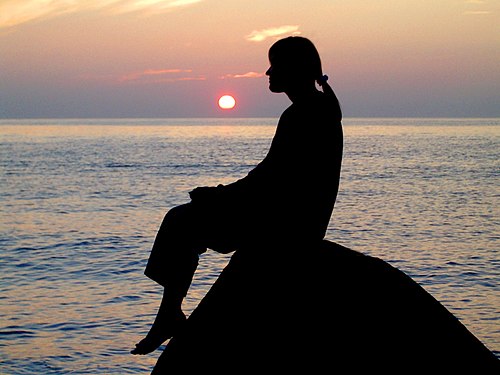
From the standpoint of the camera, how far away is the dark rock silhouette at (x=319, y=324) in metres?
4.33

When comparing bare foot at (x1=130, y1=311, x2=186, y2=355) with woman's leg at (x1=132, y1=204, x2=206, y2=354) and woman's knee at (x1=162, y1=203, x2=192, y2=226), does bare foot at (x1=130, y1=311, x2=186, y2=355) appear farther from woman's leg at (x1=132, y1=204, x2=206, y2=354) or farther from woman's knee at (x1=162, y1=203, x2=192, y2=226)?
woman's knee at (x1=162, y1=203, x2=192, y2=226)

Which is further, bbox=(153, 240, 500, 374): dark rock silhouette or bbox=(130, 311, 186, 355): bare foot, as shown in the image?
Answer: bbox=(130, 311, 186, 355): bare foot

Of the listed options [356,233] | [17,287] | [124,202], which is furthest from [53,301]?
[124,202]

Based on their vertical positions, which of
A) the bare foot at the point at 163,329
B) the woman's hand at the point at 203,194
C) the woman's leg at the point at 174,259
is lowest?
the bare foot at the point at 163,329

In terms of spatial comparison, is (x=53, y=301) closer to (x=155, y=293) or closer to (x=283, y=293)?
(x=155, y=293)

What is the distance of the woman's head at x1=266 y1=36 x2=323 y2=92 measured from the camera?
450 centimetres

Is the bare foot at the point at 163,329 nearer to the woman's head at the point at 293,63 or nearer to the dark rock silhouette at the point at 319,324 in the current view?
the dark rock silhouette at the point at 319,324

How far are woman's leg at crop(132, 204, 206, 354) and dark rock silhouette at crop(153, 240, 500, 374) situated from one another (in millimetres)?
129

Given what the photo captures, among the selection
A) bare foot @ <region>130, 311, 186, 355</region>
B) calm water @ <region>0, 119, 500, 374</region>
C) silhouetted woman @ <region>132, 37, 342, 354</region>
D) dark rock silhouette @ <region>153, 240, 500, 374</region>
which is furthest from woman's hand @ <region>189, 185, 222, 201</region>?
calm water @ <region>0, 119, 500, 374</region>

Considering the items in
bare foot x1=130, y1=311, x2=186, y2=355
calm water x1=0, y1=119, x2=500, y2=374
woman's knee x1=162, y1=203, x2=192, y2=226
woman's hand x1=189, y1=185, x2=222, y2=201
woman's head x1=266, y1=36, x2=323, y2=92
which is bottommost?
calm water x1=0, y1=119, x2=500, y2=374

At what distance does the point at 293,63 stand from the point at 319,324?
1.50m

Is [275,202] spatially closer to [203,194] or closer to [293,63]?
[203,194]

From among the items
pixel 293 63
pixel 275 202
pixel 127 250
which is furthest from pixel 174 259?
pixel 127 250

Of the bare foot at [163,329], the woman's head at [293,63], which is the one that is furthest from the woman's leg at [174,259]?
the woman's head at [293,63]
